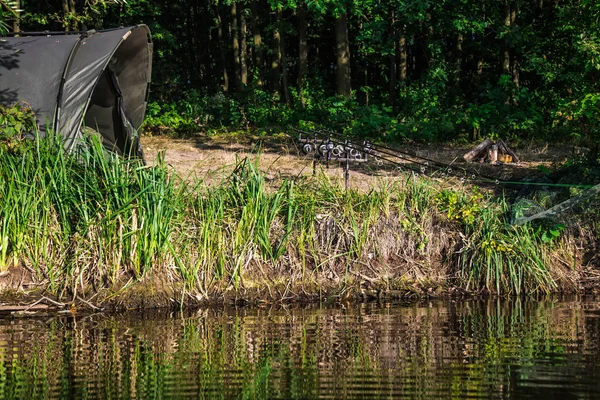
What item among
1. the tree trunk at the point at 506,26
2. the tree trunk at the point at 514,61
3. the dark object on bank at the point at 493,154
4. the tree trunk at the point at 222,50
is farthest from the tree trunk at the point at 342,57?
the tree trunk at the point at 222,50

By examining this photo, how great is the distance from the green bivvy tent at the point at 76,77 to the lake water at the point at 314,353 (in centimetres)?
376

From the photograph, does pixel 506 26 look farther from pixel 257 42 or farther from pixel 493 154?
pixel 257 42

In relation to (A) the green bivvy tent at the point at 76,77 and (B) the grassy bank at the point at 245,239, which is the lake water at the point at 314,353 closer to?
(B) the grassy bank at the point at 245,239

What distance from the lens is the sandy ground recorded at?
49.6 ft

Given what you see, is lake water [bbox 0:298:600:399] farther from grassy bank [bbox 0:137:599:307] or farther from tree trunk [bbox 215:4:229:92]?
tree trunk [bbox 215:4:229:92]

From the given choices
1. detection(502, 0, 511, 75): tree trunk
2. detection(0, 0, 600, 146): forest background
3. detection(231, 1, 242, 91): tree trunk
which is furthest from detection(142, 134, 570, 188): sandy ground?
detection(231, 1, 242, 91): tree trunk

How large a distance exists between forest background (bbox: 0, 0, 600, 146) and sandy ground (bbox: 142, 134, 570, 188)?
959 mm

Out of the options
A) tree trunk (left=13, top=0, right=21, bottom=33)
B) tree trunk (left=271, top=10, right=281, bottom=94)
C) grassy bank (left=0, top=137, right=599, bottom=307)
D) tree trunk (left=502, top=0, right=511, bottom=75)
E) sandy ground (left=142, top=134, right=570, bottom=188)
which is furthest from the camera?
tree trunk (left=271, top=10, right=281, bottom=94)

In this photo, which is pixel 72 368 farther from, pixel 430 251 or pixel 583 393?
pixel 430 251

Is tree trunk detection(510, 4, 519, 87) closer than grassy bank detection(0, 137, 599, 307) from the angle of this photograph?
No

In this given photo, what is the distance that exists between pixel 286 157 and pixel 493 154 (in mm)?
3678

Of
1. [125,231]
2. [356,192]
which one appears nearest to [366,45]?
[356,192]

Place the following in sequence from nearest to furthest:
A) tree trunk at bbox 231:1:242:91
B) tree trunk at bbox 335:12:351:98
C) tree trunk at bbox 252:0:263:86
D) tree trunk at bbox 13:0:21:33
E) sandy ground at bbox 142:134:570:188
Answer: tree trunk at bbox 13:0:21:33 → sandy ground at bbox 142:134:570:188 → tree trunk at bbox 335:12:351:98 → tree trunk at bbox 252:0:263:86 → tree trunk at bbox 231:1:242:91

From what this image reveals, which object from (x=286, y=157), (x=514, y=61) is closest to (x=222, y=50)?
(x=514, y=61)
